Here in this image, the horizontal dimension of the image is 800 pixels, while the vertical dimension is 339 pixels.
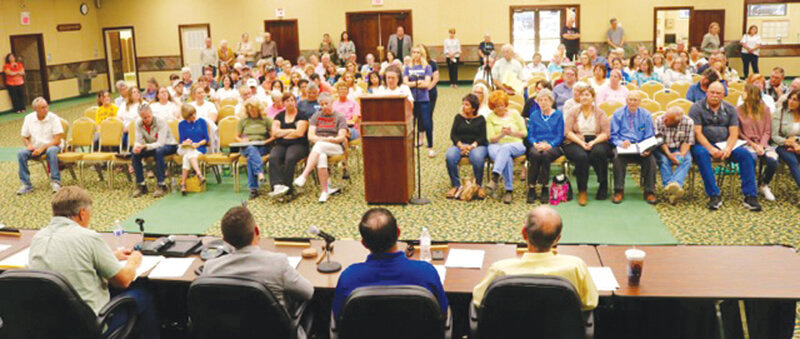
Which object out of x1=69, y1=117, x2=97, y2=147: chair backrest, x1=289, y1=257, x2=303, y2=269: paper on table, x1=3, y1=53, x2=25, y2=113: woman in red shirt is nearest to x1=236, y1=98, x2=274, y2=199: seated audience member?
x1=69, y1=117, x2=97, y2=147: chair backrest

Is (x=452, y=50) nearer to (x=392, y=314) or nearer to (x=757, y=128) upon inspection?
(x=757, y=128)

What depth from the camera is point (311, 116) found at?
26.6 ft

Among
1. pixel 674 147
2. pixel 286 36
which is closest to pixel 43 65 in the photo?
pixel 286 36

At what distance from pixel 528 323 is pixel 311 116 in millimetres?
5624

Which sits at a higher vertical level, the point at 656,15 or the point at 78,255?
the point at 656,15

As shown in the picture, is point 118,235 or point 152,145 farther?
point 152,145

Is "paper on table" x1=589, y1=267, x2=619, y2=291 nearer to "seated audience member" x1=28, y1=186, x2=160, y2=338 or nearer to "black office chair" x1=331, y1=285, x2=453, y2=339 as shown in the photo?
"black office chair" x1=331, y1=285, x2=453, y2=339

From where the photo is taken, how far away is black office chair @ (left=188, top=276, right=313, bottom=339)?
2895 millimetres

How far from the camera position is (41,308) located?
3.10 meters

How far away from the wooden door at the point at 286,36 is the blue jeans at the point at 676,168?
1417 cm

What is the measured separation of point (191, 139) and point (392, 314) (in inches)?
240

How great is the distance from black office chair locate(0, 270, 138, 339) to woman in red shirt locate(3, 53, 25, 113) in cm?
1520

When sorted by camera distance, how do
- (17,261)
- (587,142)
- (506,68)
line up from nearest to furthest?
1. (17,261)
2. (587,142)
3. (506,68)

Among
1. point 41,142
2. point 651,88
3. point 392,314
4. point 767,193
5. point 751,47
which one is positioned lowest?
point 767,193
